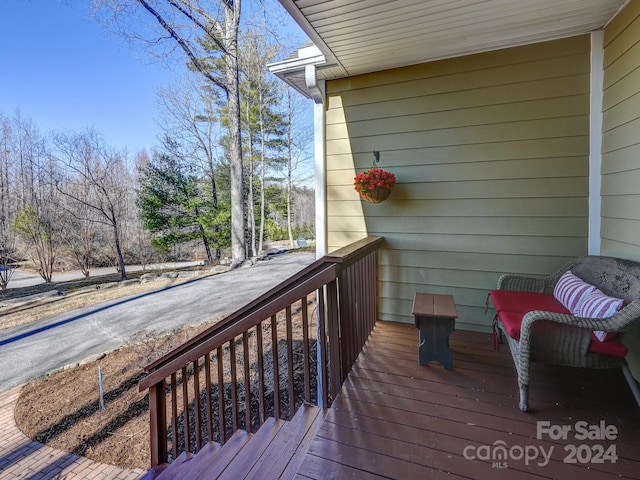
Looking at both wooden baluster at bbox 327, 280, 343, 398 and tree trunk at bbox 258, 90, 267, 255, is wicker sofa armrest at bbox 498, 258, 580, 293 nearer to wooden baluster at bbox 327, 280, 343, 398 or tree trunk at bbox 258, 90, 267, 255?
wooden baluster at bbox 327, 280, 343, 398

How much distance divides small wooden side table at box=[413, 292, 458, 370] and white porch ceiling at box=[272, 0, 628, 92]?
2.14 meters

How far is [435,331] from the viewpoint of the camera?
2.22 metres

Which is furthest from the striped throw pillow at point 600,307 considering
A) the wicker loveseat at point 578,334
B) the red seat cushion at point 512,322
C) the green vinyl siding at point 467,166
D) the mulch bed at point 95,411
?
the mulch bed at point 95,411

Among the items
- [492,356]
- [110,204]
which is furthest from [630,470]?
[110,204]

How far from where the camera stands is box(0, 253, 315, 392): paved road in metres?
4.83

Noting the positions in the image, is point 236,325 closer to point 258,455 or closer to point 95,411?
point 258,455

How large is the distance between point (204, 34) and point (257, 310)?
11134mm

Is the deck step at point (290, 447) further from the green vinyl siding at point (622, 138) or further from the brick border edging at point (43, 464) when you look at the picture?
the green vinyl siding at point (622, 138)

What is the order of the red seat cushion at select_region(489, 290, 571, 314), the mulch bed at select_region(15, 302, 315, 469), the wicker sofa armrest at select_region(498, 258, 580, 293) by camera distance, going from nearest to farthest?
the red seat cushion at select_region(489, 290, 571, 314)
the wicker sofa armrest at select_region(498, 258, 580, 293)
the mulch bed at select_region(15, 302, 315, 469)

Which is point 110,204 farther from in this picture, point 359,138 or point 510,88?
point 510,88

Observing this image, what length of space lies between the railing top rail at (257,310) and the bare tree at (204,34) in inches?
341

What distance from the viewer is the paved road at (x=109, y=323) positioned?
4.83 m

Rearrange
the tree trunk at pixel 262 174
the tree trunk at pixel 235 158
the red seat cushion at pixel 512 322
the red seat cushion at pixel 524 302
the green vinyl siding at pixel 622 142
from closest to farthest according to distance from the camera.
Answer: the red seat cushion at pixel 512 322, the green vinyl siding at pixel 622 142, the red seat cushion at pixel 524 302, the tree trunk at pixel 235 158, the tree trunk at pixel 262 174

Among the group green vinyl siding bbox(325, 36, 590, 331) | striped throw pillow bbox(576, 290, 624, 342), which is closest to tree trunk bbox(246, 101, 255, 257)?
green vinyl siding bbox(325, 36, 590, 331)
